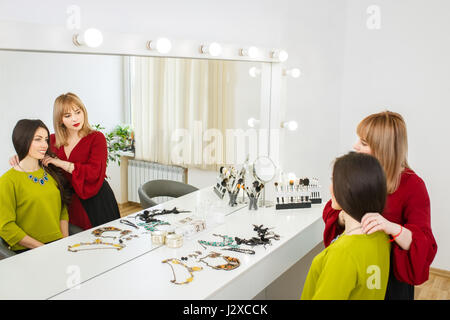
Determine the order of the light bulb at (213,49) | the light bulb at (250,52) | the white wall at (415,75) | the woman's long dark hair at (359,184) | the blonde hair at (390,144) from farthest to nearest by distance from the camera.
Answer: the white wall at (415,75)
the light bulb at (250,52)
the light bulb at (213,49)
the blonde hair at (390,144)
the woman's long dark hair at (359,184)

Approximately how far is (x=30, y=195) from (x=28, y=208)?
41 millimetres

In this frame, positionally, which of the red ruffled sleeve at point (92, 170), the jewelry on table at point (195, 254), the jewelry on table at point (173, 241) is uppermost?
the red ruffled sleeve at point (92, 170)

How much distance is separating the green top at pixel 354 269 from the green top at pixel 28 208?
88 cm

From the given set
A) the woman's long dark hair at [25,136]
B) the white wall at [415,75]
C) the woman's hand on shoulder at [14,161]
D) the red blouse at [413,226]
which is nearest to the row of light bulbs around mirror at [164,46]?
the woman's long dark hair at [25,136]

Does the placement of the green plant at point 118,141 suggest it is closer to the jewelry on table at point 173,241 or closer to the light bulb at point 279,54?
the jewelry on table at point 173,241

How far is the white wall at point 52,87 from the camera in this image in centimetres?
132

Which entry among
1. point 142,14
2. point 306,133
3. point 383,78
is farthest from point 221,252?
point 383,78

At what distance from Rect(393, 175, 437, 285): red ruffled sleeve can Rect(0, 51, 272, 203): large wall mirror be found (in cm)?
99

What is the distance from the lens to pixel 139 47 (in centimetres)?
173

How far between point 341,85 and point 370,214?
2.32 m

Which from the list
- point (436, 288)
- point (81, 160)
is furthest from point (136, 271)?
point (436, 288)

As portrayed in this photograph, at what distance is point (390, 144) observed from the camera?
162 cm

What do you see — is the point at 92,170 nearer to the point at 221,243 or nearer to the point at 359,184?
the point at 221,243

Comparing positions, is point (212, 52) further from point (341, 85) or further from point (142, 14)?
point (341, 85)
